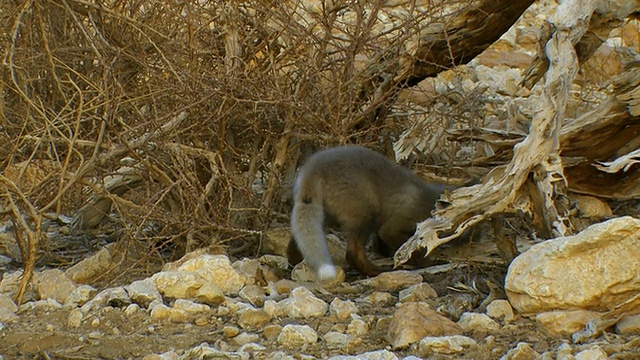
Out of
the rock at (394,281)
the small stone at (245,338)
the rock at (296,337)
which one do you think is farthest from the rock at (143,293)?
the rock at (394,281)

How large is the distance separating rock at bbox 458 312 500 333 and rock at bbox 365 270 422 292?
925 mm

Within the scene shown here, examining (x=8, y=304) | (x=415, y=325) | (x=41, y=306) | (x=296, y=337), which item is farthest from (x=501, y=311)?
(x=8, y=304)

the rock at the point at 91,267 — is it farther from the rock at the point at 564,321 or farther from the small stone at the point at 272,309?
the rock at the point at 564,321

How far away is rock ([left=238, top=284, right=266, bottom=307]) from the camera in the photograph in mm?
4871

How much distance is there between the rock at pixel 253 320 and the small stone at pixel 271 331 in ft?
0.50

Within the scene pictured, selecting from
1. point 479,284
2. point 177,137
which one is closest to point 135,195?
point 177,137

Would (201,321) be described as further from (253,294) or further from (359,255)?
(359,255)

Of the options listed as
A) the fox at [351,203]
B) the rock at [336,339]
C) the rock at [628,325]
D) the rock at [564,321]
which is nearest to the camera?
the rock at [628,325]

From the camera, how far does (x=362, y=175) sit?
582cm

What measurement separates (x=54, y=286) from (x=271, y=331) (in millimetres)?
1485

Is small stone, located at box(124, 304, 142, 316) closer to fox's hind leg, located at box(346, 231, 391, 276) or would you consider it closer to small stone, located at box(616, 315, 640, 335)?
fox's hind leg, located at box(346, 231, 391, 276)

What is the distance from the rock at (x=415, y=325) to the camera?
3.99 metres

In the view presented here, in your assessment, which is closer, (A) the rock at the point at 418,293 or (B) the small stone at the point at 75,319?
(B) the small stone at the point at 75,319

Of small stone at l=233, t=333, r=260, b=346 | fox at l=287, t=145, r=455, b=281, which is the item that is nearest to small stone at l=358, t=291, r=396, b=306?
fox at l=287, t=145, r=455, b=281
